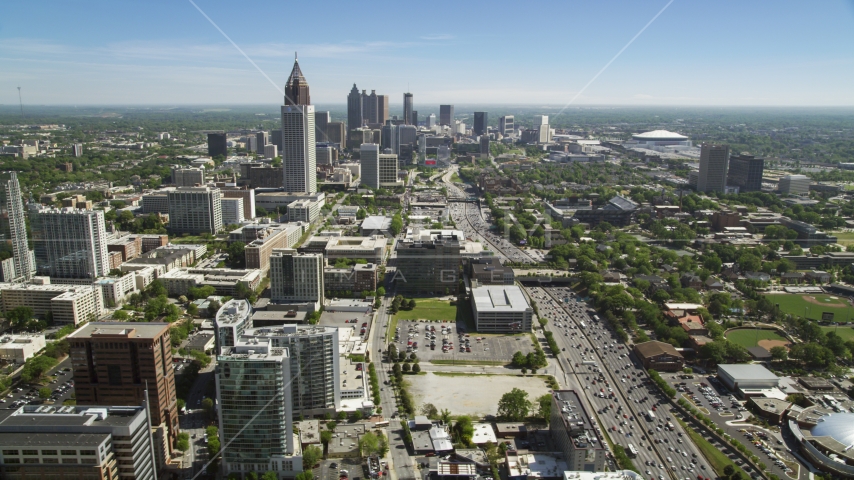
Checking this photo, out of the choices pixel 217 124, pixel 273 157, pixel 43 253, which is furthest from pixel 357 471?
pixel 217 124

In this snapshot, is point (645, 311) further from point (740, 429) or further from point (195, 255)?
point (195, 255)

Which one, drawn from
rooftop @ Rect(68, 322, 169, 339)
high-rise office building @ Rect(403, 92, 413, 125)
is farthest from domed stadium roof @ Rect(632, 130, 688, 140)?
rooftop @ Rect(68, 322, 169, 339)

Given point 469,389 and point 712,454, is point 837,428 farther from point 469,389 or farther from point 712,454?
point 469,389

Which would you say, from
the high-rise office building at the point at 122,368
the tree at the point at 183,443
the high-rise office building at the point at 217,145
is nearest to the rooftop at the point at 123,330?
the high-rise office building at the point at 122,368

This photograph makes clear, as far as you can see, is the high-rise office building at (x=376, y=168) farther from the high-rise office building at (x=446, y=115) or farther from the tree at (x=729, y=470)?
the high-rise office building at (x=446, y=115)

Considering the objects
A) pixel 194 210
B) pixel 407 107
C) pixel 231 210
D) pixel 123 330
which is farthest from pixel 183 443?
pixel 407 107

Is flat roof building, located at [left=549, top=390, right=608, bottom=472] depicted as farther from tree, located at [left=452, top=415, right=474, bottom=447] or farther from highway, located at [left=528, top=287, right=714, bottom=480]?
tree, located at [left=452, top=415, right=474, bottom=447]

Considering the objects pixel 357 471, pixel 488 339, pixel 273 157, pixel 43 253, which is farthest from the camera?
pixel 273 157
